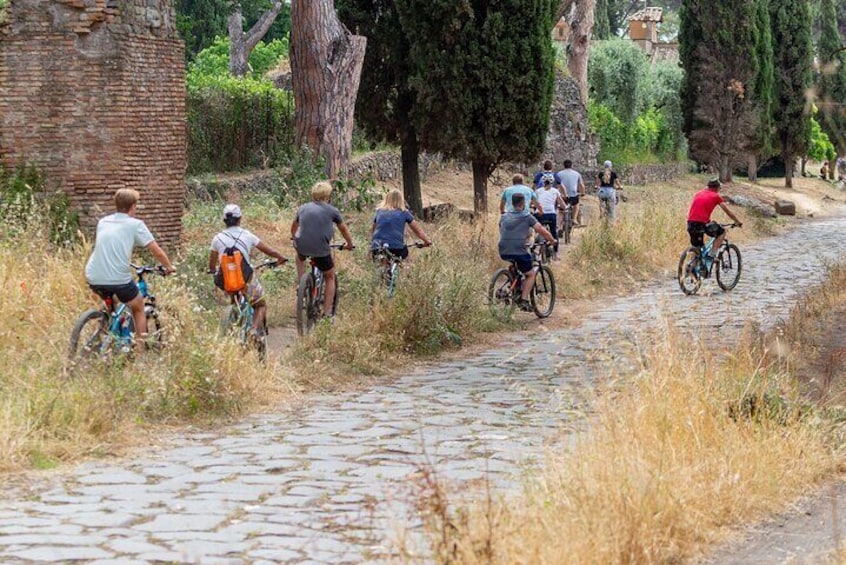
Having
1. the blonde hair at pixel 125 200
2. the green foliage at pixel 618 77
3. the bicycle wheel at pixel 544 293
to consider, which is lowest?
the bicycle wheel at pixel 544 293

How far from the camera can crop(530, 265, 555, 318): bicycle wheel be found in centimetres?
1894

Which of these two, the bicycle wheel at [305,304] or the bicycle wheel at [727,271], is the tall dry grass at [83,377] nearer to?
the bicycle wheel at [305,304]

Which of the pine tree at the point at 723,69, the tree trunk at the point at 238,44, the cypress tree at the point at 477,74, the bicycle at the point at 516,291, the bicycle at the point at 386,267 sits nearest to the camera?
the bicycle at the point at 386,267

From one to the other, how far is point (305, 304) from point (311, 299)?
0.09 meters

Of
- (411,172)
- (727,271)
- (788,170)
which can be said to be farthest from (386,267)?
(788,170)

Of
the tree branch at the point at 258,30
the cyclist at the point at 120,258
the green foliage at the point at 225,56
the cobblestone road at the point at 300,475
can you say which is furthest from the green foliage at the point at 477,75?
the green foliage at the point at 225,56

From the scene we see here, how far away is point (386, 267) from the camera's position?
16641 mm

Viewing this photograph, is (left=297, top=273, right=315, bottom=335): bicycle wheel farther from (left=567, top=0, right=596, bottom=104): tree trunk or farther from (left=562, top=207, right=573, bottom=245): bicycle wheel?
(left=567, top=0, right=596, bottom=104): tree trunk

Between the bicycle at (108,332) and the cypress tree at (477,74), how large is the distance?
15.8m

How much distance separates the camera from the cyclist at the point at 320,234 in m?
15.2

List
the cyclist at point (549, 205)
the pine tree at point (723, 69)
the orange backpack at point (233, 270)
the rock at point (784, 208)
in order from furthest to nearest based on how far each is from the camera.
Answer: the pine tree at point (723, 69), the rock at point (784, 208), the cyclist at point (549, 205), the orange backpack at point (233, 270)

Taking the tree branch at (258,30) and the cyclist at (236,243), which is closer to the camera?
the cyclist at (236,243)

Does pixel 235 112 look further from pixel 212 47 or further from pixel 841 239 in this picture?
pixel 212 47

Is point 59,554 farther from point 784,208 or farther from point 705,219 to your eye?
point 784,208
